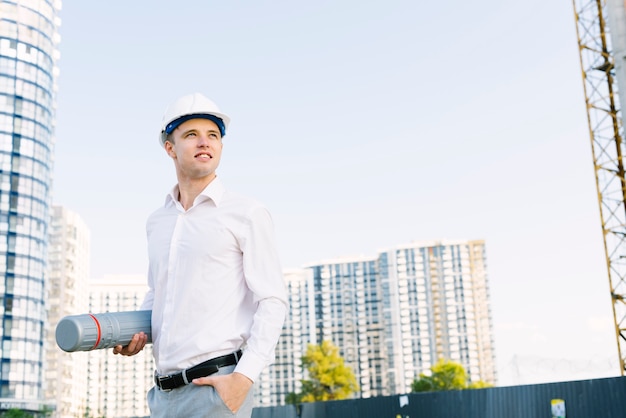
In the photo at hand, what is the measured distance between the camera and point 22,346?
51.4 metres

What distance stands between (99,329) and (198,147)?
62 centimetres

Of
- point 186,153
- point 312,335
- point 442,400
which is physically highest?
point 312,335

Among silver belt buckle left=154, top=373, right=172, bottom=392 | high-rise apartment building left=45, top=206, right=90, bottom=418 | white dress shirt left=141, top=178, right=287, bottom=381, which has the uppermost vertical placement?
high-rise apartment building left=45, top=206, right=90, bottom=418

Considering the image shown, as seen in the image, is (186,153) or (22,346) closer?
(186,153)

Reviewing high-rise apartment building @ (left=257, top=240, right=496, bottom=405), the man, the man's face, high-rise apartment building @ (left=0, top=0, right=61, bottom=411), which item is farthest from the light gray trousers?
high-rise apartment building @ (left=257, top=240, right=496, bottom=405)

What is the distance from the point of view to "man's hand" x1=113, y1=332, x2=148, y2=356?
238 cm

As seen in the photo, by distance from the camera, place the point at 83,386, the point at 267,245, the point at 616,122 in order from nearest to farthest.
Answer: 1. the point at 267,245
2. the point at 616,122
3. the point at 83,386

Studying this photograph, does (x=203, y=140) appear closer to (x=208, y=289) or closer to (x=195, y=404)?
(x=208, y=289)

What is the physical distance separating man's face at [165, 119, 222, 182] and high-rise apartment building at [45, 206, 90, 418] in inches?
2797

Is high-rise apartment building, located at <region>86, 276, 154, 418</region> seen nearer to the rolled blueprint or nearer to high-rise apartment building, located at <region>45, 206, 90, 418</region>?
high-rise apartment building, located at <region>45, 206, 90, 418</region>

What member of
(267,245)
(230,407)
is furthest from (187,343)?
(267,245)

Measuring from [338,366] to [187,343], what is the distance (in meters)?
51.3

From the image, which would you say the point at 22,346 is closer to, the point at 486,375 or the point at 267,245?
the point at 267,245

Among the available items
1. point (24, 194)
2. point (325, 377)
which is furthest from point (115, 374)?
point (325, 377)
